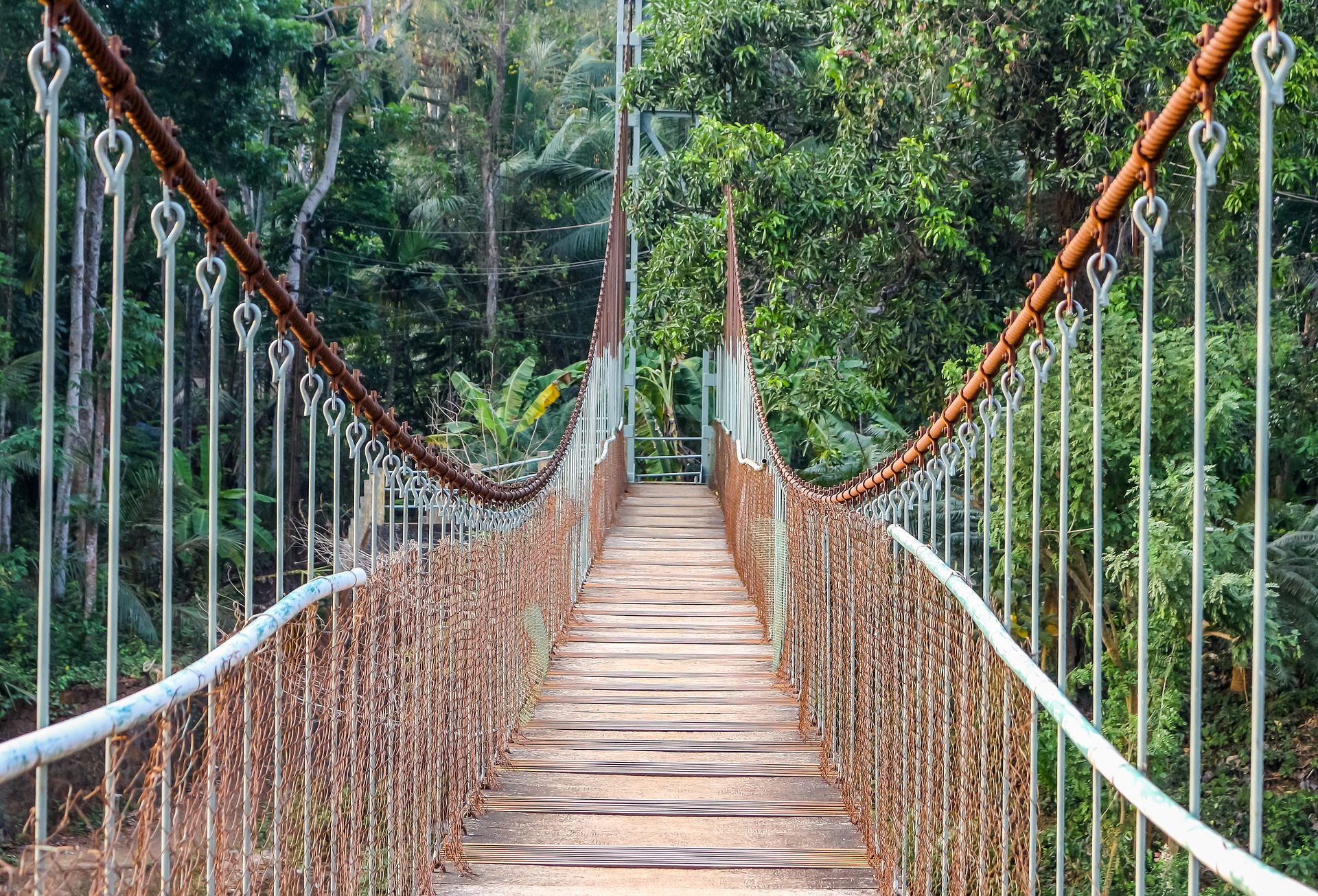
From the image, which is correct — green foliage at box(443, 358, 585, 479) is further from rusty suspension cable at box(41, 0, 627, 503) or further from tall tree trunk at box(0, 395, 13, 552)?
rusty suspension cable at box(41, 0, 627, 503)

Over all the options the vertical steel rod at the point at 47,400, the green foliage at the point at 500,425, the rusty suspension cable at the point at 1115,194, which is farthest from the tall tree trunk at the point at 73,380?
the vertical steel rod at the point at 47,400

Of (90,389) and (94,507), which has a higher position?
(90,389)

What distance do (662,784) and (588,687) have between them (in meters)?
1.27

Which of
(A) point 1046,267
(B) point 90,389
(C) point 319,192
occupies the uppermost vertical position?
(C) point 319,192

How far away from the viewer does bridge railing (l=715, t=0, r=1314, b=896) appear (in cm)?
106

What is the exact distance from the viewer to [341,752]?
1.99 meters

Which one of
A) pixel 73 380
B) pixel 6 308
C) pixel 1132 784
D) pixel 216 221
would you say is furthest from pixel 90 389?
pixel 1132 784

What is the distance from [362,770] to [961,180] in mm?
5807

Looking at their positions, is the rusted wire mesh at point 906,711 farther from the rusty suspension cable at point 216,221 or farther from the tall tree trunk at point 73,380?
the tall tree trunk at point 73,380

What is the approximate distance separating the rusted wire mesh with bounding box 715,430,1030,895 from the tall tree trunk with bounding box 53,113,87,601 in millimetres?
9128

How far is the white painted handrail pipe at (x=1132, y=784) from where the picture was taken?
36.0 inches

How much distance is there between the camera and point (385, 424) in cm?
224

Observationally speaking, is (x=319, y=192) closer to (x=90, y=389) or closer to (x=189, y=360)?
(x=189, y=360)

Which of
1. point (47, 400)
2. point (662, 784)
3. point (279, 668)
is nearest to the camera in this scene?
point (47, 400)
